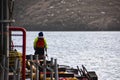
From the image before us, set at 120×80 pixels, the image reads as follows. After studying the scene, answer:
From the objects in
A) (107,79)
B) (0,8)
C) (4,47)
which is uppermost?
(0,8)

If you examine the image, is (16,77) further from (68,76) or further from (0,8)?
(68,76)

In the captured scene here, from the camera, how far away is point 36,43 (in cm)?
3003

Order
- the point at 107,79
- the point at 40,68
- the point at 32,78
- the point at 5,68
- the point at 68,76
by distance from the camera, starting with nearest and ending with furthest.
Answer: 1. the point at 5,68
2. the point at 32,78
3. the point at 40,68
4. the point at 68,76
5. the point at 107,79

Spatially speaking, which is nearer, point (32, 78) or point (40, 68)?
point (32, 78)

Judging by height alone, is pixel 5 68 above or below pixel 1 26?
below

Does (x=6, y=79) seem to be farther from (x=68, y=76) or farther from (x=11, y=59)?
(x=68, y=76)

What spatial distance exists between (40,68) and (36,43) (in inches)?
295

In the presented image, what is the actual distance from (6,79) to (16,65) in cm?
62

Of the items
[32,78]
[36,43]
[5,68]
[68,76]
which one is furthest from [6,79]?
[36,43]

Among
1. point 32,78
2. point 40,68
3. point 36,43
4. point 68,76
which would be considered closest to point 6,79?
point 32,78

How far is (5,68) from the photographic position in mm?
19359

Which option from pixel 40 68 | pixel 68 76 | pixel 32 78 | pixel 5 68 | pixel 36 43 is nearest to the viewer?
pixel 5 68

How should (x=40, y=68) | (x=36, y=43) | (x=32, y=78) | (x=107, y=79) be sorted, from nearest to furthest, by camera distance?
(x=32, y=78) → (x=40, y=68) → (x=36, y=43) → (x=107, y=79)

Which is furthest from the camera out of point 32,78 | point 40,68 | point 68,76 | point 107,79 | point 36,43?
point 107,79
